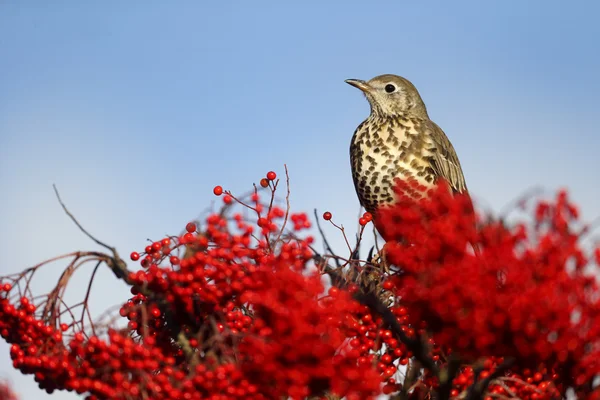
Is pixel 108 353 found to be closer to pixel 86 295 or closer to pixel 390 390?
pixel 86 295

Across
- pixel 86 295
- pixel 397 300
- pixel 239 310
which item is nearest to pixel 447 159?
pixel 397 300

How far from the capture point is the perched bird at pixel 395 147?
291 inches

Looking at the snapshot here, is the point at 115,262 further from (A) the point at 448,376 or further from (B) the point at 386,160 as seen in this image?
(B) the point at 386,160

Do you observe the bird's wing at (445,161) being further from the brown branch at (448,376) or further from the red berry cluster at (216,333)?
the brown branch at (448,376)

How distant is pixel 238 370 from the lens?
362 cm

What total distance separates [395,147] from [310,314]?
4316 millimetres

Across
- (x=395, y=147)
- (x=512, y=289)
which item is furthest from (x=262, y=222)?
(x=395, y=147)

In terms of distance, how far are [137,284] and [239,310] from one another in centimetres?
75

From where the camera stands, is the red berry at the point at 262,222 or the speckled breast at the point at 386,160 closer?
the red berry at the point at 262,222

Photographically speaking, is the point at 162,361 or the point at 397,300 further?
the point at 397,300

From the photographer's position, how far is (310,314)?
3.44m

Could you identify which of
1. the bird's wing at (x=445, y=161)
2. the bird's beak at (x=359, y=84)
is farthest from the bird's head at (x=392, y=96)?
the bird's wing at (x=445, y=161)

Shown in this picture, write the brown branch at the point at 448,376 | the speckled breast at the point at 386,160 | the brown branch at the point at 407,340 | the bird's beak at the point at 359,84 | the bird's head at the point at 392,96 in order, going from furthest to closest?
the bird's beak at the point at 359,84 < the bird's head at the point at 392,96 < the speckled breast at the point at 386,160 < the brown branch at the point at 407,340 < the brown branch at the point at 448,376

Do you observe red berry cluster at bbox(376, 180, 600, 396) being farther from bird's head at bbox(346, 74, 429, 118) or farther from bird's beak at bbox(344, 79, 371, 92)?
bird's beak at bbox(344, 79, 371, 92)
